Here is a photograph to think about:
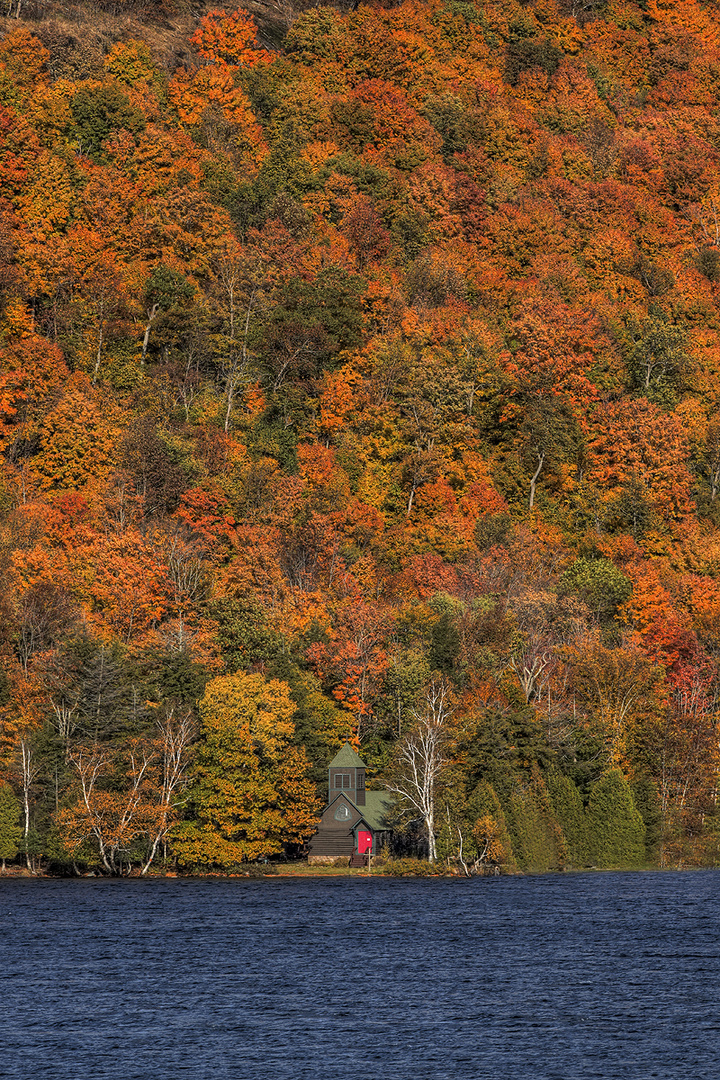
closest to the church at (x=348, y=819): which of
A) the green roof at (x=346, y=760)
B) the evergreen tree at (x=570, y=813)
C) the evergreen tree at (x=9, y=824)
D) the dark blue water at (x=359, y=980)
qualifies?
the green roof at (x=346, y=760)

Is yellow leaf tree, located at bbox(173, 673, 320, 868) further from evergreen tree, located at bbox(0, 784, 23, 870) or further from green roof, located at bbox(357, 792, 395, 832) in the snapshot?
evergreen tree, located at bbox(0, 784, 23, 870)

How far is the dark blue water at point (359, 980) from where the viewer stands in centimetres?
4941

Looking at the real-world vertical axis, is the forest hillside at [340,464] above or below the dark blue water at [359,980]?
above

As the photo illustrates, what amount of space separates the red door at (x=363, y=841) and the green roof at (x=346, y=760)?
4.37 meters

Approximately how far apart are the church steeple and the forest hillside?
1436mm

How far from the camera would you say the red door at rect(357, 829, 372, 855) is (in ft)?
334

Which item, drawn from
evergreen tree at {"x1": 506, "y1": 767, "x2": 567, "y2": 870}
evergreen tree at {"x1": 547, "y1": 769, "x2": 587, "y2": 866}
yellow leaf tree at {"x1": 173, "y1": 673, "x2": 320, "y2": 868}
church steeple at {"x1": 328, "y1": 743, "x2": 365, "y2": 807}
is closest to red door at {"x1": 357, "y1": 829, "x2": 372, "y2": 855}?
church steeple at {"x1": 328, "y1": 743, "x2": 365, "y2": 807}

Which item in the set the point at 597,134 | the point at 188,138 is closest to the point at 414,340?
the point at 188,138

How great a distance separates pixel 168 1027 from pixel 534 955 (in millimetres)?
21350

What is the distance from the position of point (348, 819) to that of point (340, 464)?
48898 millimetres

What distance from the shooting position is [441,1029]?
54.0 m

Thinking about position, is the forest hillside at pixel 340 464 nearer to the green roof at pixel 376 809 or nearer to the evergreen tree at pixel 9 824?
the evergreen tree at pixel 9 824

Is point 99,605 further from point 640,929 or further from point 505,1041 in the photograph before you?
point 505,1041

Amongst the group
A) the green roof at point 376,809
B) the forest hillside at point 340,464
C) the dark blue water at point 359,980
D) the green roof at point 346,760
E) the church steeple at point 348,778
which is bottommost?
the dark blue water at point 359,980
